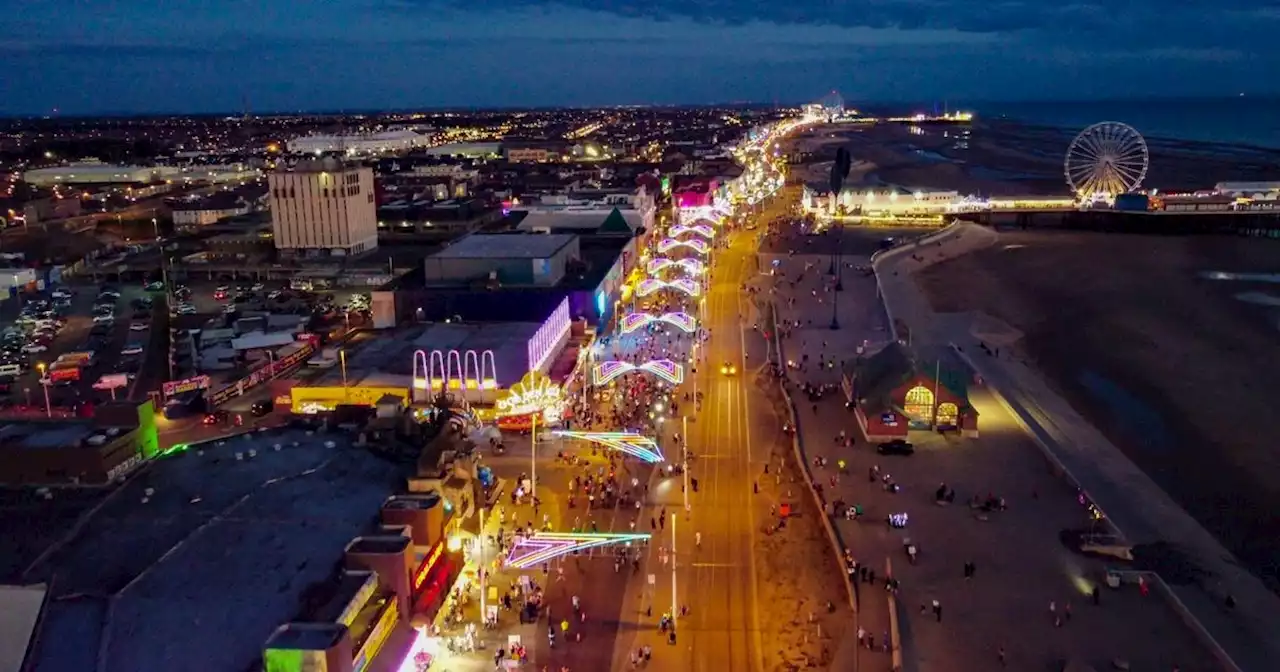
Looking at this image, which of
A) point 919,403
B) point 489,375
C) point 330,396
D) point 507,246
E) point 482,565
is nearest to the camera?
point 482,565

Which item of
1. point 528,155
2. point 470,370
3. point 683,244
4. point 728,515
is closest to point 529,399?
point 470,370

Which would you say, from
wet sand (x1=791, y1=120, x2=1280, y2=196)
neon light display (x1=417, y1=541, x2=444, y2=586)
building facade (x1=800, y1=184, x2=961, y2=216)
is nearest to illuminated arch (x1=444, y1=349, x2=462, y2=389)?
neon light display (x1=417, y1=541, x2=444, y2=586)

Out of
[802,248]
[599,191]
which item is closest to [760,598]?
[802,248]

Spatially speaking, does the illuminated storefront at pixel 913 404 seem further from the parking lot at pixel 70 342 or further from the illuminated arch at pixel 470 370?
the parking lot at pixel 70 342

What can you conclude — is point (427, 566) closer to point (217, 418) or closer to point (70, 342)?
point (217, 418)

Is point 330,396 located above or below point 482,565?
above

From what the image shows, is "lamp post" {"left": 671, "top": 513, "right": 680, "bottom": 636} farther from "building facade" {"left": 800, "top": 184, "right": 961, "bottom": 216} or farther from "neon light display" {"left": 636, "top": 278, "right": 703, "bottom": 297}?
"building facade" {"left": 800, "top": 184, "right": 961, "bottom": 216}
